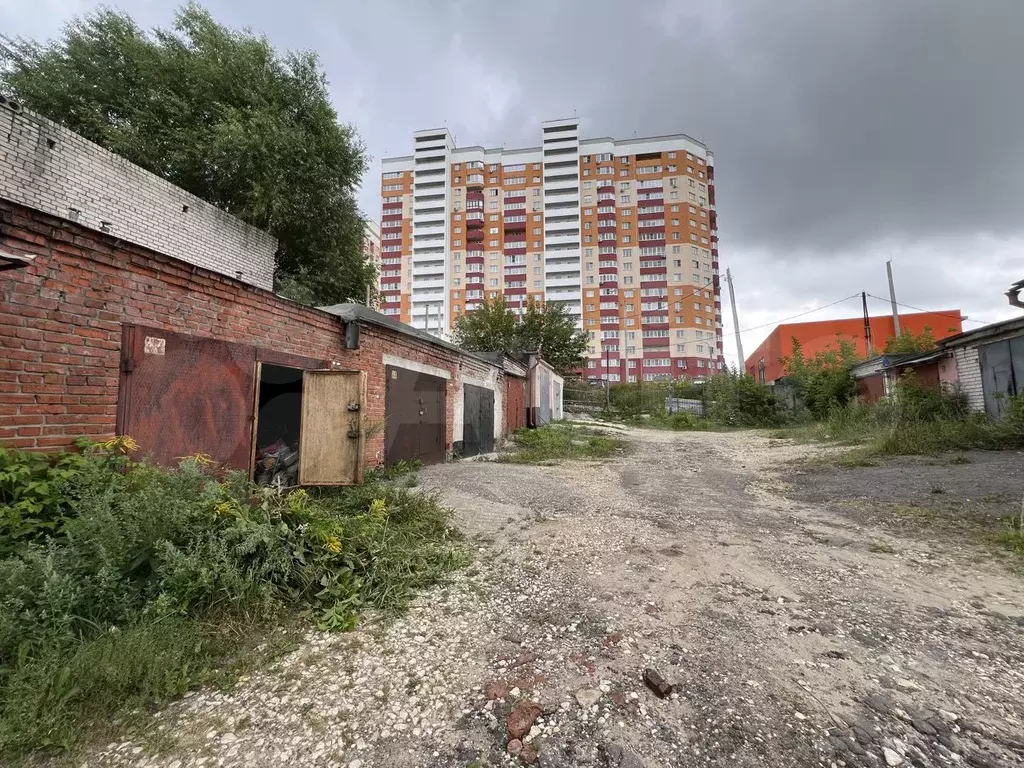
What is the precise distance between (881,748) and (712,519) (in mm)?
3267

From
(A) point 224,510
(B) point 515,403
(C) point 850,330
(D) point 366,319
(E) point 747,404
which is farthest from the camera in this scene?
(C) point 850,330

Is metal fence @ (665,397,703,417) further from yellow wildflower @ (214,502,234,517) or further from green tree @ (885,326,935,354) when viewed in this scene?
yellow wildflower @ (214,502,234,517)

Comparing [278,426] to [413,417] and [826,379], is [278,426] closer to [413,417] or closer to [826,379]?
[413,417]

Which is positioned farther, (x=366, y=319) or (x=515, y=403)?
(x=515, y=403)

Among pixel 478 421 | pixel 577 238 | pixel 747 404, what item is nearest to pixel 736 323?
pixel 747 404

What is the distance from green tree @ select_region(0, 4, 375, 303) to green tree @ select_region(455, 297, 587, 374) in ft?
48.6

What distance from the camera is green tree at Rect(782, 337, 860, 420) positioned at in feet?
58.2

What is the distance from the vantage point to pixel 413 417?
7.71m

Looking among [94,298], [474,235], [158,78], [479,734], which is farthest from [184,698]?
[474,235]

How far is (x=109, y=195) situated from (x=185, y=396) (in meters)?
5.91

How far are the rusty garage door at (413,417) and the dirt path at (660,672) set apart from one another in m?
3.77

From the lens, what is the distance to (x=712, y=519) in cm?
473

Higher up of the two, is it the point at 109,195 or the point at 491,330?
the point at 491,330

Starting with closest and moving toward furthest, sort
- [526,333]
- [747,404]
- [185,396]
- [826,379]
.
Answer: [185,396] < [826,379] < [747,404] < [526,333]
